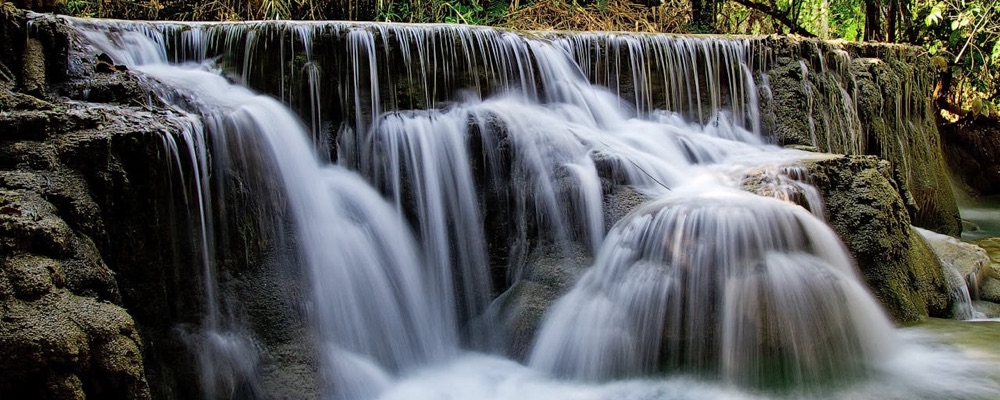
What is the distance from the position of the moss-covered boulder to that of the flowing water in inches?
8.2

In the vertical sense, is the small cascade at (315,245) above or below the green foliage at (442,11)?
below

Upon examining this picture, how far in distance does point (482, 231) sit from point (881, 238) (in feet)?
8.77

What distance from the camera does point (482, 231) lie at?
503 cm

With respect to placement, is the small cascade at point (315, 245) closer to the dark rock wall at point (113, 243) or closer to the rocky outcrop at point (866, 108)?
the dark rock wall at point (113, 243)

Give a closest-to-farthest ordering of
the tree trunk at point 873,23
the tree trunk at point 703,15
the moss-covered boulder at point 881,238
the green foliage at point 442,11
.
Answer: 1. the moss-covered boulder at point 881,238
2. the green foliage at point 442,11
3. the tree trunk at point 703,15
4. the tree trunk at point 873,23

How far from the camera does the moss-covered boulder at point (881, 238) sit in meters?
4.65

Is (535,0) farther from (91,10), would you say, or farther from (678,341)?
(678,341)

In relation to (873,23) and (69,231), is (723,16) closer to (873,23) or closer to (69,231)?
(873,23)

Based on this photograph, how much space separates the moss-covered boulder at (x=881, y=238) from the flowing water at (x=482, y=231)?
0.21 metres

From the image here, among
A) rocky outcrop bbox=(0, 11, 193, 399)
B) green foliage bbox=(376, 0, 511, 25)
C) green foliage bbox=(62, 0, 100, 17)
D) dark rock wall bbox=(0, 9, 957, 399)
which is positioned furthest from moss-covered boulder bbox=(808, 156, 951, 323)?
green foliage bbox=(62, 0, 100, 17)

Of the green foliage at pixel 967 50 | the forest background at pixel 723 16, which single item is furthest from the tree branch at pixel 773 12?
the green foliage at pixel 967 50

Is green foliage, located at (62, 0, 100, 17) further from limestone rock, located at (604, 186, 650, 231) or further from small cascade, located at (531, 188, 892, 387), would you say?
small cascade, located at (531, 188, 892, 387)

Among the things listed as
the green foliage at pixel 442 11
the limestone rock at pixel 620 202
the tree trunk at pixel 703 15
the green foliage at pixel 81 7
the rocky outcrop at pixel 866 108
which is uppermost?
the tree trunk at pixel 703 15

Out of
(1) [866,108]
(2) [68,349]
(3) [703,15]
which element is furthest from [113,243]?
(3) [703,15]
